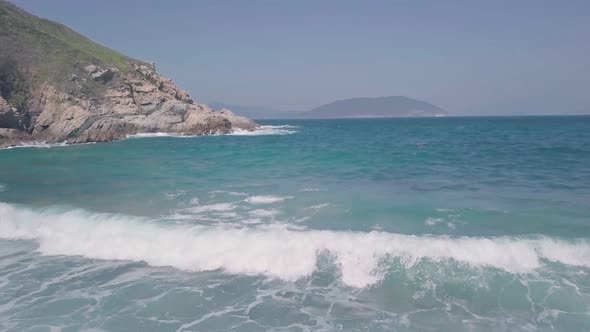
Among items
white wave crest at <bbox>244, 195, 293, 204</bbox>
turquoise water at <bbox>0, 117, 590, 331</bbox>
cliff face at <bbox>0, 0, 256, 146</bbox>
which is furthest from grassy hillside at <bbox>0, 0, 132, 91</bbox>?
white wave crest at <bbox>244, 195, 293, 204</bbox>

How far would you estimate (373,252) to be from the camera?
1061 cm

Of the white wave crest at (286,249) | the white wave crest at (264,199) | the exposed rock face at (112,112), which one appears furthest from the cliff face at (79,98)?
the white wave crest at (286,249)

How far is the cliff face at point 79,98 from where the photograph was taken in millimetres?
50406

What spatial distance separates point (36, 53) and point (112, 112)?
1524 cm

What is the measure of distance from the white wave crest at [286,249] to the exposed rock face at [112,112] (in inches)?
1610

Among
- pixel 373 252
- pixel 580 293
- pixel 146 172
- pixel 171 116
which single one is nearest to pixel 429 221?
pixel 373 252

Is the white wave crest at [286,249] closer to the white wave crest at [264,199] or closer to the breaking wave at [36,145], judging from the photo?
the white wave crest at [264,199]

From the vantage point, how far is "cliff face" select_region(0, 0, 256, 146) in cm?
5041

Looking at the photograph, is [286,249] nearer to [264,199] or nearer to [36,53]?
[264,199]

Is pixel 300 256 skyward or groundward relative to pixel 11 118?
groundward

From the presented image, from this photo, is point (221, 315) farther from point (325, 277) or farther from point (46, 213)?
point (46, 213)

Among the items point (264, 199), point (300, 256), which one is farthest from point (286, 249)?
point (264, 199)

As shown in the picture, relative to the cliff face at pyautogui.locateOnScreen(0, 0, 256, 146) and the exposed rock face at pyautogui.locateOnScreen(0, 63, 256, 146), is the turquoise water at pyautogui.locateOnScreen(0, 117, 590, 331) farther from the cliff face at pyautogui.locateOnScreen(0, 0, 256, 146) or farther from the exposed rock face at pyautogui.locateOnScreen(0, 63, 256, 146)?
the cliff face at pyautogui.locateOnScreen(0, 0, 256, 146)

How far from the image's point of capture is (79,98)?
5619cm
